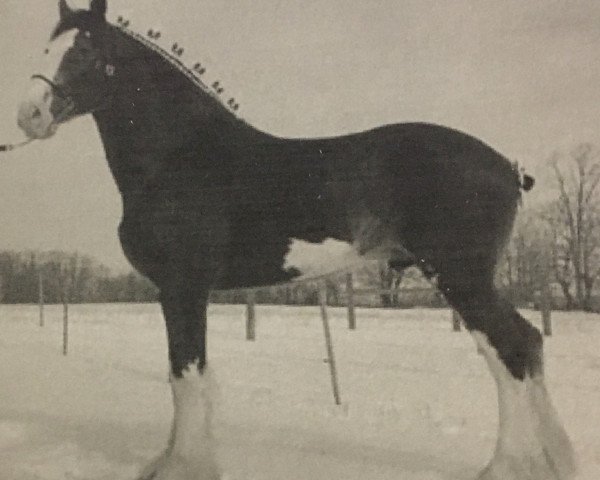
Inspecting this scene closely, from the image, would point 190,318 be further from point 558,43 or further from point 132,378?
point 558,43

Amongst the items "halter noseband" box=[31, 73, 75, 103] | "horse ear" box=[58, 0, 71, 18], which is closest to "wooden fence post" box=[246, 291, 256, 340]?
"halter noseband" box=[31, 73, 75, 103]

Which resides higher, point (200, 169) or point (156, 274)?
point (200, 169)

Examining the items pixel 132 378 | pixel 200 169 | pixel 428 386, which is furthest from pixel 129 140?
pixel 428 386

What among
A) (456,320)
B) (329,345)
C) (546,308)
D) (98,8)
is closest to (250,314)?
(329,345)

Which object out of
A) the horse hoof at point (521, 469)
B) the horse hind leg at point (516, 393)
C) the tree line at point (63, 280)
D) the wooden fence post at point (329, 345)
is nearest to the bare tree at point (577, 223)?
the horse hind leg at point (516, 393)

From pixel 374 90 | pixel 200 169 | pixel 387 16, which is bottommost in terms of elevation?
pixel 200 169

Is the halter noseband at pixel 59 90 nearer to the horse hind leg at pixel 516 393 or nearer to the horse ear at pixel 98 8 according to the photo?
the horse ear at pixel 98 8
